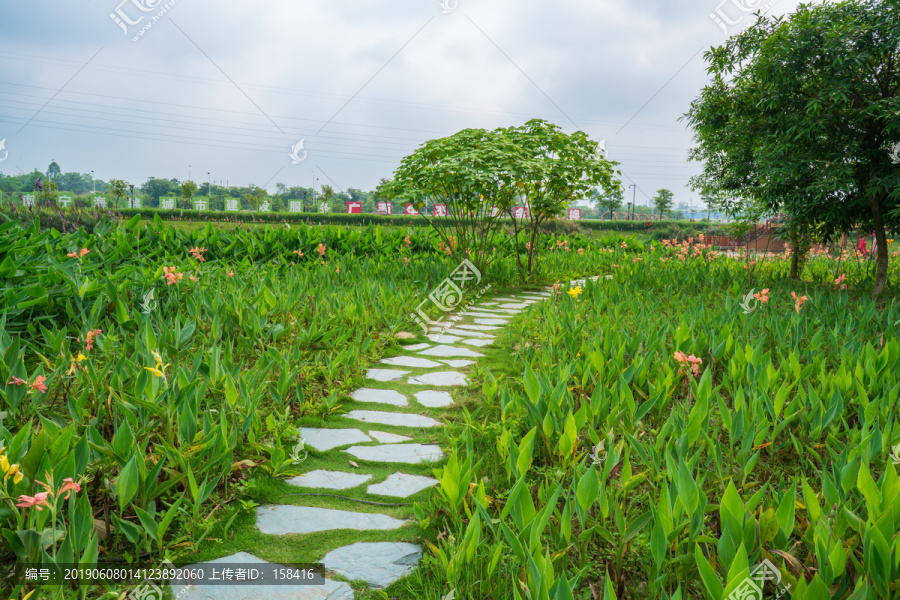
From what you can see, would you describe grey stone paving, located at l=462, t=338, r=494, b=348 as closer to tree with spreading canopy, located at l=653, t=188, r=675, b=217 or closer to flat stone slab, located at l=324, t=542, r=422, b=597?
flat stone slab, located at l=324, t=542, r=422, b=597

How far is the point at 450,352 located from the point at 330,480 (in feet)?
6.64

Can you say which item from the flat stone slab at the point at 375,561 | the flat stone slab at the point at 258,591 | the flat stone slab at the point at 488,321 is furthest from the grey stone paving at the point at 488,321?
the flat stone slab at the point at 258,591

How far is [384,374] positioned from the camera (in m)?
3.56

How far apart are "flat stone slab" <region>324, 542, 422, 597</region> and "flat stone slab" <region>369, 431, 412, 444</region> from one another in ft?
2.62

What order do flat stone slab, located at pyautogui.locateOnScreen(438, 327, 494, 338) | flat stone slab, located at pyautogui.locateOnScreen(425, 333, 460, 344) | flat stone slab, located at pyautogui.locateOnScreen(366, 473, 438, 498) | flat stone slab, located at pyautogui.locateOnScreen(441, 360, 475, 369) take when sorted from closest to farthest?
flat stone slab, located at pyautogui.locateOnScreen(366, 473, 438, 498)
flat stone slab, located at pyautogui.locateOnScreen(441, 360, 475, 369)
flat stone slab, located at pyautogui.locateOnScreen(425, 333, 460, 344)
flat stone slab, located at pyautogui.locateOnScreen(438, 327, 494, 338)

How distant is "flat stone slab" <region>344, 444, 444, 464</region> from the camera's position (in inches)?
92.8

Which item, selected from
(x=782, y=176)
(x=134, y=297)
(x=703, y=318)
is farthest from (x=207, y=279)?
(x=782, y=176)

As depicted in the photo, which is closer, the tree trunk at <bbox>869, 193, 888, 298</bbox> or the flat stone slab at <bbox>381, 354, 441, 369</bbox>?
the flat stone slab at <bbox>381, 354, 441, 369</bbox>

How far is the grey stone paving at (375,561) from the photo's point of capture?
1595mm

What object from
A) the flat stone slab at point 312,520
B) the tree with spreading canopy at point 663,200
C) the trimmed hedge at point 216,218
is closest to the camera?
the flat stone slab at point 312,520

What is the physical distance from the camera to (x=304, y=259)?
6719 mm

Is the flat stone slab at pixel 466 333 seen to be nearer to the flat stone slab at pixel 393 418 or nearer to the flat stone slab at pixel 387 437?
the flat stone slab at pixel 393 418

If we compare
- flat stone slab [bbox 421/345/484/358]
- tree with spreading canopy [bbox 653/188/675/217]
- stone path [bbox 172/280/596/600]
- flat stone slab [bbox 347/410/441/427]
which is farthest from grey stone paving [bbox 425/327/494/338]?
tree with spreading canopy [bbox 653/188/675/217]

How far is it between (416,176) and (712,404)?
4922 mm
